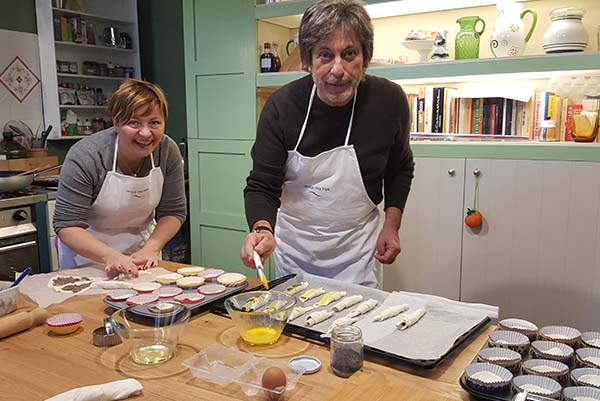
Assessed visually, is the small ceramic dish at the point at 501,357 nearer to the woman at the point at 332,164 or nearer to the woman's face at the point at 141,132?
the woman at the point at 332,164

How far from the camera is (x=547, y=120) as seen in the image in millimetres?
2457

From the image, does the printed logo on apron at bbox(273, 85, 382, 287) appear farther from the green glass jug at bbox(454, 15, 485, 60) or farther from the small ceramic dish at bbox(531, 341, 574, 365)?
the green glass jug at bbox(454, 15, 485, 60)

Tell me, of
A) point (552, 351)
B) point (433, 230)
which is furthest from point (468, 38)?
point (552, 351)

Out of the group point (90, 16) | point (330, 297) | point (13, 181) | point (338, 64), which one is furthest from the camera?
point (90, 16)

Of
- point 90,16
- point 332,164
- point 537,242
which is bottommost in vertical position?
point 537,242

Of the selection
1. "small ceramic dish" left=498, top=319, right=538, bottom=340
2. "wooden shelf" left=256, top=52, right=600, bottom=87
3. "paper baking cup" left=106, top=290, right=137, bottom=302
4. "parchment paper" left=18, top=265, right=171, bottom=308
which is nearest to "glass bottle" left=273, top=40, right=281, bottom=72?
"wooden shelf" left=256, top=52, right=600, bottom=87

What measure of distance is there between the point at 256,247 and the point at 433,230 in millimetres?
1404

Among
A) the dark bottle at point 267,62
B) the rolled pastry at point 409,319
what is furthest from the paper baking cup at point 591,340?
the dark bottle at point 267,62

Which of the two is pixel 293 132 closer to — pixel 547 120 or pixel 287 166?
pixel 287 166

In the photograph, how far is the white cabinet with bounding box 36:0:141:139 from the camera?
387 cm

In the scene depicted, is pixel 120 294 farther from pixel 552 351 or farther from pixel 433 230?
pixel 433 230

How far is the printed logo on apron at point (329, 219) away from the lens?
1.67 m

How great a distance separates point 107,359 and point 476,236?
1.84m

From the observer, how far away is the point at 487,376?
0.95 metres
